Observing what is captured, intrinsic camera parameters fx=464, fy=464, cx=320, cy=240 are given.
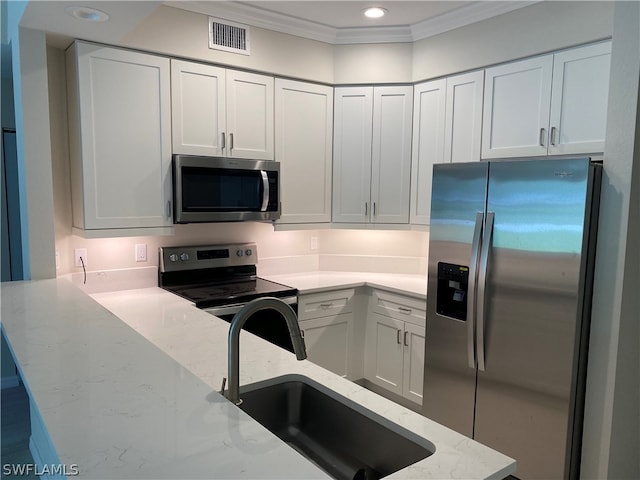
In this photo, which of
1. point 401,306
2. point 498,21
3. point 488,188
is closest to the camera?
point 488,188

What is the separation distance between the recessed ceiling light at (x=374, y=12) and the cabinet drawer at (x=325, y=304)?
188 cm

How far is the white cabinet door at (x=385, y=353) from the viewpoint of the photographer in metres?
3.23

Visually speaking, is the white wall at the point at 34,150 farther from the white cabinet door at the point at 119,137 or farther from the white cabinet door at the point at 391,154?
the white cabinet door at the point at 391,154

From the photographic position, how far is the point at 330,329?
3.30 metres

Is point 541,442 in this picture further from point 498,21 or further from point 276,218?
point 498,21

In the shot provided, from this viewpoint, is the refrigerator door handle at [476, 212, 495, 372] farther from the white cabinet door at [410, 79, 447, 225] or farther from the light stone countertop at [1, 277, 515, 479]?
the light stone countertop at [1, 277, 515, 479]

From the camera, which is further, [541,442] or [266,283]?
[266,283]

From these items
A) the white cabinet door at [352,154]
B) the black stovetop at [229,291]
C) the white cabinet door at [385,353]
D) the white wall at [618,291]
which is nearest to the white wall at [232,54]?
the white cabinet door at [352,154]

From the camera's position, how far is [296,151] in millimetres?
3363

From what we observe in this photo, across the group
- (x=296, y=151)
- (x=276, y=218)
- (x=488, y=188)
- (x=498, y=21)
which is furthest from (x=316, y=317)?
(x=498, y=21)

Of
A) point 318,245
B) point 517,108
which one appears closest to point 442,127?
point 517,108

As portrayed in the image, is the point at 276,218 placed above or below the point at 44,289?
above

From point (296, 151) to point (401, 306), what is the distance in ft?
4.36

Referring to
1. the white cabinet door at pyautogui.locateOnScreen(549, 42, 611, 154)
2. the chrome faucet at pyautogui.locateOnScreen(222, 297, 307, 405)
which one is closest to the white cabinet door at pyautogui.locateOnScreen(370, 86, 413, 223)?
the white cabinet door at pyautogui.locateOnScreen(549, 42, 611, 154)
